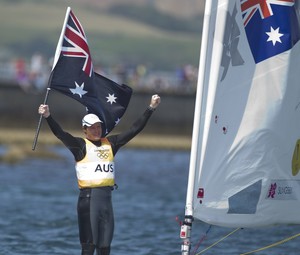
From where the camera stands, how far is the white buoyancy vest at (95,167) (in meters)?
15.6

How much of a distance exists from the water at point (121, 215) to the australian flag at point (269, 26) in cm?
578

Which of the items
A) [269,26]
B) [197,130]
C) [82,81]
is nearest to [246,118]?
[197,130]

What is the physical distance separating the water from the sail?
4672 mm

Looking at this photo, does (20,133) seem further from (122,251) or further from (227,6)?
(227,6)

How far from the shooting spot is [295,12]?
52.6 ft

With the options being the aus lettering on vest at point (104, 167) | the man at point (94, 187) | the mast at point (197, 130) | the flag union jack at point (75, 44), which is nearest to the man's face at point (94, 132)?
the man at point (94, 187)

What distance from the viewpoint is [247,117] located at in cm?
1589

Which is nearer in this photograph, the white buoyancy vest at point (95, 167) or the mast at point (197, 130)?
the mast at point (197, 130)

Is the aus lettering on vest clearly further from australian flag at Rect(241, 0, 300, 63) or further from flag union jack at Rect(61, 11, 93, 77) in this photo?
australian flag at Rect(241, 0, 300, 63)

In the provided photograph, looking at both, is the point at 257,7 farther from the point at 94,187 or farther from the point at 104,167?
the point at 94,187

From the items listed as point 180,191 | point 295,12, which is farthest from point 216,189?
point 180,191

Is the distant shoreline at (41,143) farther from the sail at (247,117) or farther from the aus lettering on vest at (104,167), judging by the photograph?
the aus lettering on vest at (104,167)

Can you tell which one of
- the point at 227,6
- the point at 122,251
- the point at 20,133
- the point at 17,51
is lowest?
the point at 122,251

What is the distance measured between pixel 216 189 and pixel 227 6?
92.8 inches
